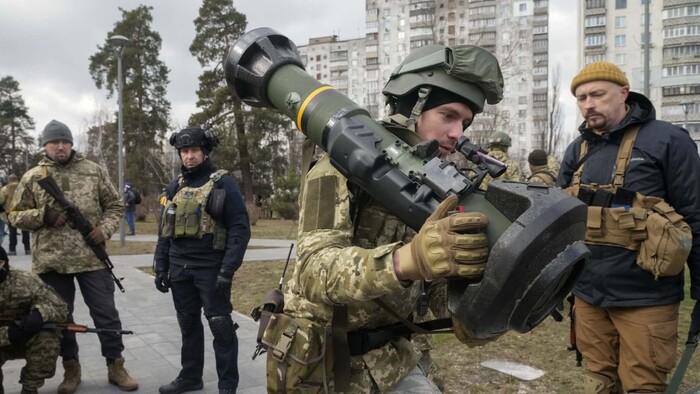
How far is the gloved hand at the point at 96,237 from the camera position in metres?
4.51

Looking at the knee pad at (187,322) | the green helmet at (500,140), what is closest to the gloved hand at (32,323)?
the knee pad at (187,322)

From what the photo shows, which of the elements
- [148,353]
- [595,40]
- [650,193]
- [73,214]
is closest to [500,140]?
[650,193]

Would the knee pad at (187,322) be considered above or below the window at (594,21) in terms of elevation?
below

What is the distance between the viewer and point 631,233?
2.86 meters

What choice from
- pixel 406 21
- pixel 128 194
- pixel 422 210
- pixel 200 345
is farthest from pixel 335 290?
pixel 406 21

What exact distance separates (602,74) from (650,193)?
75cm

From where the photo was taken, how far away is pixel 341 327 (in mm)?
1831

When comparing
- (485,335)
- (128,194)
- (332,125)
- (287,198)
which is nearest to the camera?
(485,335)

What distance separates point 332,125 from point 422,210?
1.52ft

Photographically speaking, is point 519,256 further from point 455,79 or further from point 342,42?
point 342,42

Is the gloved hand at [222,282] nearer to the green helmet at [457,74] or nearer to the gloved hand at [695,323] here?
the green helmet at [457,74]

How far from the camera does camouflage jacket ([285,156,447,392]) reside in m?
1.46

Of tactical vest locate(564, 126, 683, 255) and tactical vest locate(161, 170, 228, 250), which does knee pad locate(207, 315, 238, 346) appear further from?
tactical vest locate(564, 126, 683, 255)

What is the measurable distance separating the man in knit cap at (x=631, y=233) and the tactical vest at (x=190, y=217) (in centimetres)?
281
